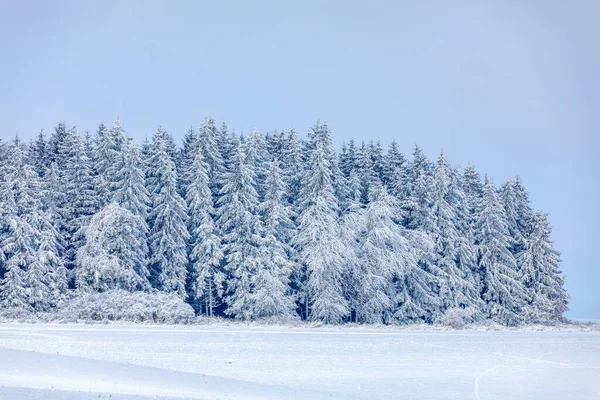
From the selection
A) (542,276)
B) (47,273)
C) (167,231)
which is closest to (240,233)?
(167,231)

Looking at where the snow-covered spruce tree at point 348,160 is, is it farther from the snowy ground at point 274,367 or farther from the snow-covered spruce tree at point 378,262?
the snowy ground at point 274,367

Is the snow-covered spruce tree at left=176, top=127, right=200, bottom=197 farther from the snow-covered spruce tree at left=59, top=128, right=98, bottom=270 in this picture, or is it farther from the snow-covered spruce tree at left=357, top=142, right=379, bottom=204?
the snow-covered spruce tree at left=357, top=142, right=379, bottom=204

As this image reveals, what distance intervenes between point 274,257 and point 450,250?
14.6 metres

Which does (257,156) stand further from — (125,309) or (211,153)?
(125,309)

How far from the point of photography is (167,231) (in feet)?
151

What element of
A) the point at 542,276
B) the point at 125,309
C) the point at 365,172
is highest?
the point at 365,172

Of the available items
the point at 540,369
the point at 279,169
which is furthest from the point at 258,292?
the point at 540,369

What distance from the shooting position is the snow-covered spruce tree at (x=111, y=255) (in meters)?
41.2

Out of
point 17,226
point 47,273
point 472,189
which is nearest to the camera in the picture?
point 17,226

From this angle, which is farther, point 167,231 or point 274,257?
point 167,231

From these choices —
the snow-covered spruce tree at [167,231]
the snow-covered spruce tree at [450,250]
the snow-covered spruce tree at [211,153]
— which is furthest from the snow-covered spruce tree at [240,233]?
the snow-covered spruce tree at [450,250]

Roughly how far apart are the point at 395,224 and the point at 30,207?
2571cm

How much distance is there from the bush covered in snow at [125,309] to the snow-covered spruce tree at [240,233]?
6088mm

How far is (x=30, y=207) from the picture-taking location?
42.4 m
